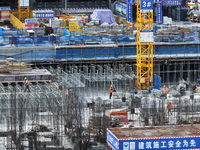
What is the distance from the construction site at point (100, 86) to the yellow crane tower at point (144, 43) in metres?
0.07

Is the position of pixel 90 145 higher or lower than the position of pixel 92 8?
lower

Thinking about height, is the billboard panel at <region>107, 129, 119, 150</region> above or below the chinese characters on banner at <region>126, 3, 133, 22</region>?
below

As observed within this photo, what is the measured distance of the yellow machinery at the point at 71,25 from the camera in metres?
72.7

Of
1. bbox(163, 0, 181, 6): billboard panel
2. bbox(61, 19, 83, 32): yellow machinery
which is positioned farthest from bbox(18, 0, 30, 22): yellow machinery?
bbox(163, 0, 181, 6): billboard panel

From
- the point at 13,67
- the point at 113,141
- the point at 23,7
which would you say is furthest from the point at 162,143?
the point at 23,7

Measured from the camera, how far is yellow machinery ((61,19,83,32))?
72.7 m

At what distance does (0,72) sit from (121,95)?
8.59 m

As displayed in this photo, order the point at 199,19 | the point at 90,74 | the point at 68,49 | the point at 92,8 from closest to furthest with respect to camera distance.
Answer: the point at 90,74
the point at 68,49
the point at 199,19
the point at 92,8

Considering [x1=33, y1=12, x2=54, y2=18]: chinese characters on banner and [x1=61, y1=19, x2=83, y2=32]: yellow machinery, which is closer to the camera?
[x1=61, y1=19, x2=83, y2=32]: yellow machinery

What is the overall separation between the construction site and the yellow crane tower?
2.7 inches

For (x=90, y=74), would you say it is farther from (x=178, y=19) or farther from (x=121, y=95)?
(x=178, y=19)

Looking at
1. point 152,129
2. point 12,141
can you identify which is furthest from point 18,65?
point 152,129

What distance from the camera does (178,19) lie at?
88.3m

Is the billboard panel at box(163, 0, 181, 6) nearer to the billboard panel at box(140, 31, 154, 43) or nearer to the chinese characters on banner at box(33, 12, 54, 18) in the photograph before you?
A: the chinese characters on banner at box(33, 12, 54, 18)
